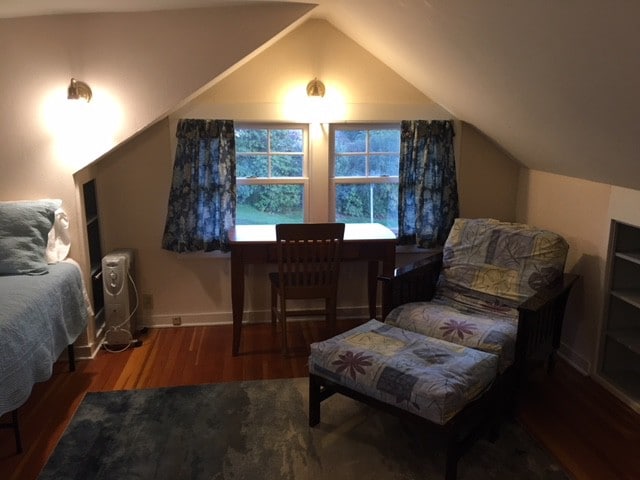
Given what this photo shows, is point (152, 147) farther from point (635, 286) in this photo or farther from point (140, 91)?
point (635, 286)

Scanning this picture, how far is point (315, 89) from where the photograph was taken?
379 cm

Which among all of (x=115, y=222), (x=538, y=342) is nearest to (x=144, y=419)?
(x=115, y=222)

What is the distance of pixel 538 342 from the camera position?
2.90 meters

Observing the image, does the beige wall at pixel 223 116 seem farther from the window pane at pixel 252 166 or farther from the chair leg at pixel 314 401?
the chair leg at pixel 314 401

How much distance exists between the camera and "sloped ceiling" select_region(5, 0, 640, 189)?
1.74 m

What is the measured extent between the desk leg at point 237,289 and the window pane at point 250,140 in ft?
2.89

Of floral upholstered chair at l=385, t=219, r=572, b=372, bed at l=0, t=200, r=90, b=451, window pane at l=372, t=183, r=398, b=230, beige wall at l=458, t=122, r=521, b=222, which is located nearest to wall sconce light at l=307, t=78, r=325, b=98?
window pane at l=372, t=183, r=398, b=230

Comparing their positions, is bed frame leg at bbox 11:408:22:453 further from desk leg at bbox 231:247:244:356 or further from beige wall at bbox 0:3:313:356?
desk leg at bbox 231:247:244:356

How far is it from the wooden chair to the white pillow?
126 cm

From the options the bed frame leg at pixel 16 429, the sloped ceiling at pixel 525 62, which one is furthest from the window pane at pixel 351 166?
the bed frame leg at pixel 16 429

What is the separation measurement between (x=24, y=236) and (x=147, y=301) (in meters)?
1.19

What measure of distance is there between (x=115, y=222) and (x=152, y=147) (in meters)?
0.59

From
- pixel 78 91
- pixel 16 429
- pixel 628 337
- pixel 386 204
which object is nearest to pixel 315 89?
pixel 386 204

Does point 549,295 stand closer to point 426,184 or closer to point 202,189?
point 426,184
